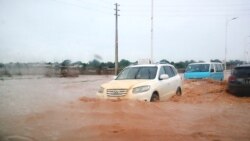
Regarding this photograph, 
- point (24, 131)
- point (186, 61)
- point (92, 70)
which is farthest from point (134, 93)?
point (186, 61)

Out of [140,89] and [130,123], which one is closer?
[130,123]

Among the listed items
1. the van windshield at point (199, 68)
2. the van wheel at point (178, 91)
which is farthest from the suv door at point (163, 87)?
the van windshield at point (199, 68)

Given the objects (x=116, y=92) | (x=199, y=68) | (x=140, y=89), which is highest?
(x=199, y=68)

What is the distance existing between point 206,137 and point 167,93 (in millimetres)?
5660

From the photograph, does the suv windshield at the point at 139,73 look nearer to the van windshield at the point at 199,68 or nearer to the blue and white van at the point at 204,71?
the blue and white van at the point at 204,71

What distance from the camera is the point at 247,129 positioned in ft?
24.5

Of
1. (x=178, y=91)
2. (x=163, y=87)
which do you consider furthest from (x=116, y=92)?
(x=178, y=91)

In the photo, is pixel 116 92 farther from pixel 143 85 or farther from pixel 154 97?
pixel 154 97

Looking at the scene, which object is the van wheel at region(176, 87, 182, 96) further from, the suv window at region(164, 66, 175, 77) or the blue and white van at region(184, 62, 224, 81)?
the blue and white van at region(184, 62, 224, 81)

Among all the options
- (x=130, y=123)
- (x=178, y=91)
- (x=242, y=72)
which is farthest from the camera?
(x=178, y=91)

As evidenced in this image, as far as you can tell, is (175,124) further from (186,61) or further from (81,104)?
(186,61)

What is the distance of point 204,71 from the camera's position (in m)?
23.9

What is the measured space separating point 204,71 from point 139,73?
12.5m

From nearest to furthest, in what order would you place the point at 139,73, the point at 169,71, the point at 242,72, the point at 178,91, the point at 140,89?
the point at 140,89
the point at 139,73
the point at 169,71
the point at 242,72
the point at 178,91
